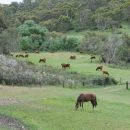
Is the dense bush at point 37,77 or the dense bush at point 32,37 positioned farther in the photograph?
the dense bush at point 32,37

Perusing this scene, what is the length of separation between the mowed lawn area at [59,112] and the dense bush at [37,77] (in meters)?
9.31

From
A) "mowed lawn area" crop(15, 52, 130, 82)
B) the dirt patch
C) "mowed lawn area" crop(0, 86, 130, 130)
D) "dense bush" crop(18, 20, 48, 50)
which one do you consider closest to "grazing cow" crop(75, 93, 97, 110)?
"mowed lawn area" crop(0, 86, 130, 130)

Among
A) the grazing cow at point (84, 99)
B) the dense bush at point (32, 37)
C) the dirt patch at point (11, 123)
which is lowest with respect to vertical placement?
the dirt patch at point (11, 123)

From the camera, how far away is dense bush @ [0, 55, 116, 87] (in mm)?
53344

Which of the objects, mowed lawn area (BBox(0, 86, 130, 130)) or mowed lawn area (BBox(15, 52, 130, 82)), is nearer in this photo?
mowed lawn area (BBox(0, 86, 130, 130))

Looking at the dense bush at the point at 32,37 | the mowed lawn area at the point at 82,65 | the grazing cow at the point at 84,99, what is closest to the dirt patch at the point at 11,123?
the grazing cow at the point at 84,99

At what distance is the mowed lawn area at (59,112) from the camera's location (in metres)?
26.2

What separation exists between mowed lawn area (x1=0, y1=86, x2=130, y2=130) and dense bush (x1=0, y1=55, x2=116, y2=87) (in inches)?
367

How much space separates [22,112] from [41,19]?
12415 cm

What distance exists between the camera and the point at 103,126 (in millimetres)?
26156

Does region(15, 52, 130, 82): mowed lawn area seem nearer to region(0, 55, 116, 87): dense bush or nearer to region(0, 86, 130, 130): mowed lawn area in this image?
region(0, 55, 116, 87): dense bush

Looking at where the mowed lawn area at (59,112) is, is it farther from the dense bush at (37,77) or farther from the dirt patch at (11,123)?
the dense bush at (37,77)

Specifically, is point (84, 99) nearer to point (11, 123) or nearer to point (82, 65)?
point (11, 123)

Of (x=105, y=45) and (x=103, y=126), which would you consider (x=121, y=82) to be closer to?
(x=105, y=45)
